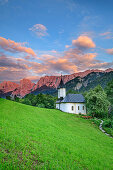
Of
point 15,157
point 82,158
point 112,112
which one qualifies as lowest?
point 112,112

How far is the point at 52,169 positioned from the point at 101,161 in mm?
4601

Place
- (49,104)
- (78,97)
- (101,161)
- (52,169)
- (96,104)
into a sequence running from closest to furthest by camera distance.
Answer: (52,169), (101,161), (96,104), (78,97), (49,104)

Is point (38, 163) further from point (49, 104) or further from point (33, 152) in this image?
point (49, 104)

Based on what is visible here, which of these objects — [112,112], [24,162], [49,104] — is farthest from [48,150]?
[49,104]

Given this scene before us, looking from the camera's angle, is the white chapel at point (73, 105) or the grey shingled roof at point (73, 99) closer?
the white chapel at point (73, 105)

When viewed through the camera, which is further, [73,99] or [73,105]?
[73,99]

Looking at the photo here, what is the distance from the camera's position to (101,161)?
342 inches

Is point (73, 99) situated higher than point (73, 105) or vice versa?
point (73, 99)

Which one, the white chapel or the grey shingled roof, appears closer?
the white chapel

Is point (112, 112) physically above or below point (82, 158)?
below

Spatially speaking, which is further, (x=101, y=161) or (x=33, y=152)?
(x=101, y=161)

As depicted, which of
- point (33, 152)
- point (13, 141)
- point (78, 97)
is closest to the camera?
point (33, 152)

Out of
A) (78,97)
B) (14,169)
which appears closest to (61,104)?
(78,97)

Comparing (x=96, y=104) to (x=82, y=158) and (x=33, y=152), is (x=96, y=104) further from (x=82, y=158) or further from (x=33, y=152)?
(x=33, y=152)
